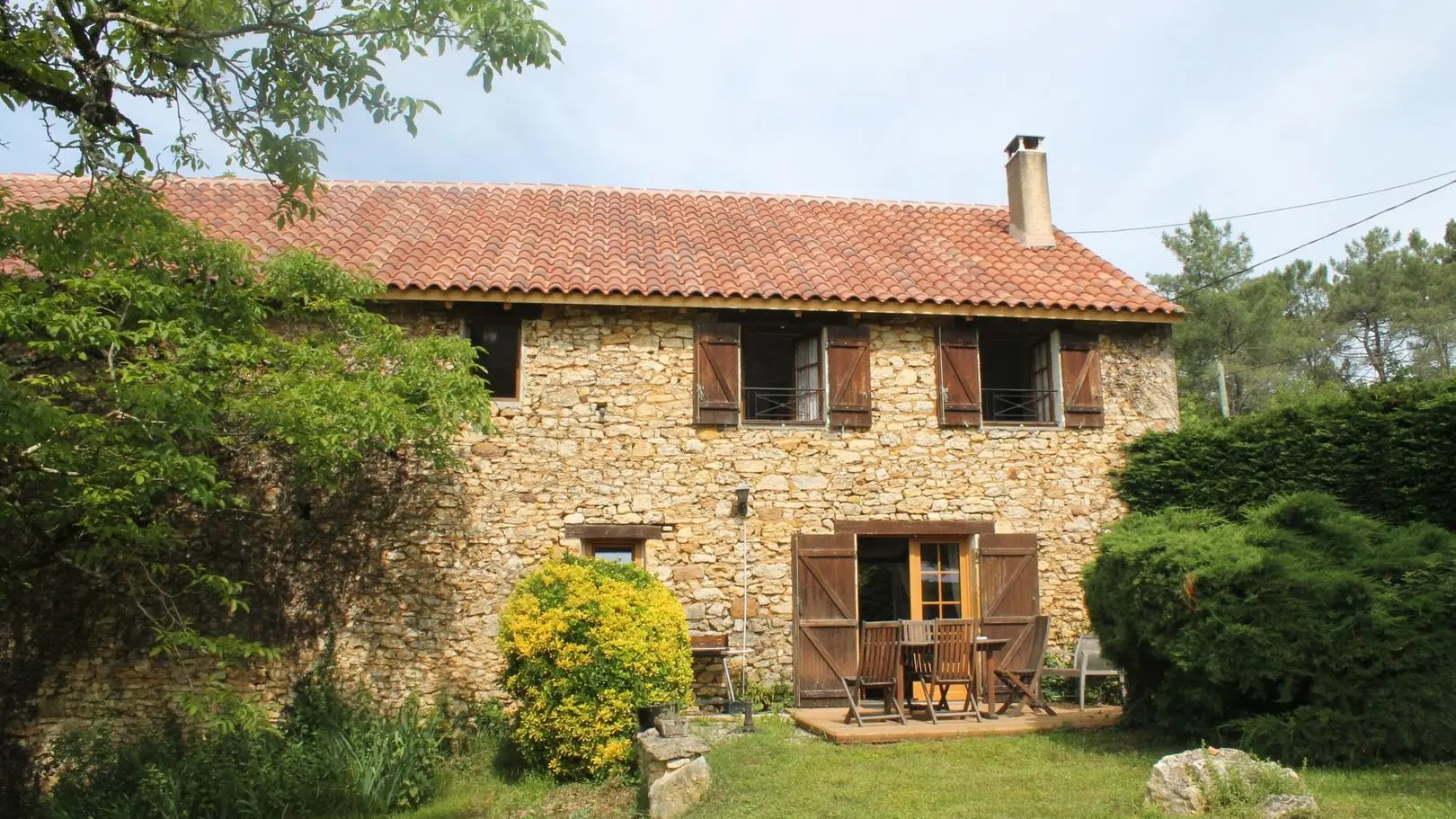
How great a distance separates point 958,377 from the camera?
36.1ft

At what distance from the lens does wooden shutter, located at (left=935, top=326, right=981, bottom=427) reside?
10.9 metres

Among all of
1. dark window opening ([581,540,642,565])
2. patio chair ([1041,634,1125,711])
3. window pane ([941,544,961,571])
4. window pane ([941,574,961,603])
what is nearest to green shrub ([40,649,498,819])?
dark window opening ([581,540,642,565])

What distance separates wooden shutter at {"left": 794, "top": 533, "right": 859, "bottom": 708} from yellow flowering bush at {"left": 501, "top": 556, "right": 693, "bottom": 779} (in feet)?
6.36

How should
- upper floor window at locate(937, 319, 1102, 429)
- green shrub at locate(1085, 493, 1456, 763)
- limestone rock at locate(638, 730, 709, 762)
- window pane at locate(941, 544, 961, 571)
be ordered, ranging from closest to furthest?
green shrub at locate(1085, 493, 1456, 763), limestone rock at locate(638, 730, 709, 762), window pane at locate(941, 544, 961, 571), upper floor window at locate(937, 319, 1102, 429)

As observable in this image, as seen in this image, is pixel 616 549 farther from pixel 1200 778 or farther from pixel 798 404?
pixel 1200 778

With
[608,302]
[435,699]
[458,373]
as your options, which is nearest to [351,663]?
[435,699]

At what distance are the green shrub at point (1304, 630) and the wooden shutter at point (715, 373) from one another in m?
4.21

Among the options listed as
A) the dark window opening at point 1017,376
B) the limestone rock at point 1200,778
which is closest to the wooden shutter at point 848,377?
the dark window opening at point 1017,376

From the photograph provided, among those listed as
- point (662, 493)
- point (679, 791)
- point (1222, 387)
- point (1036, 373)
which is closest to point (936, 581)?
point (1036, 373)

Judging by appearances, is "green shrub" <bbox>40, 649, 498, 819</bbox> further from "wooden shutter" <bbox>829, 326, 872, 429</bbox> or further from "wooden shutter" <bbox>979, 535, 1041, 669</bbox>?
"wooden shutter" <bbox>979, 535, 1041, 669</bbox>

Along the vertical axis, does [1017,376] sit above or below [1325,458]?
above

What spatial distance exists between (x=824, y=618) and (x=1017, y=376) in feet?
15.0

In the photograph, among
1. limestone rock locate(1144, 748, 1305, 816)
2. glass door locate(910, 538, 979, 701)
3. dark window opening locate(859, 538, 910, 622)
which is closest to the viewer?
limestone rock locate(1144, 748, 1305, 816)

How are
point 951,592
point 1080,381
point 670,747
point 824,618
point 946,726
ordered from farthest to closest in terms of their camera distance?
point 1080,381 < point 951,592 < point 824,618 < point 946,726 < point 670,747
